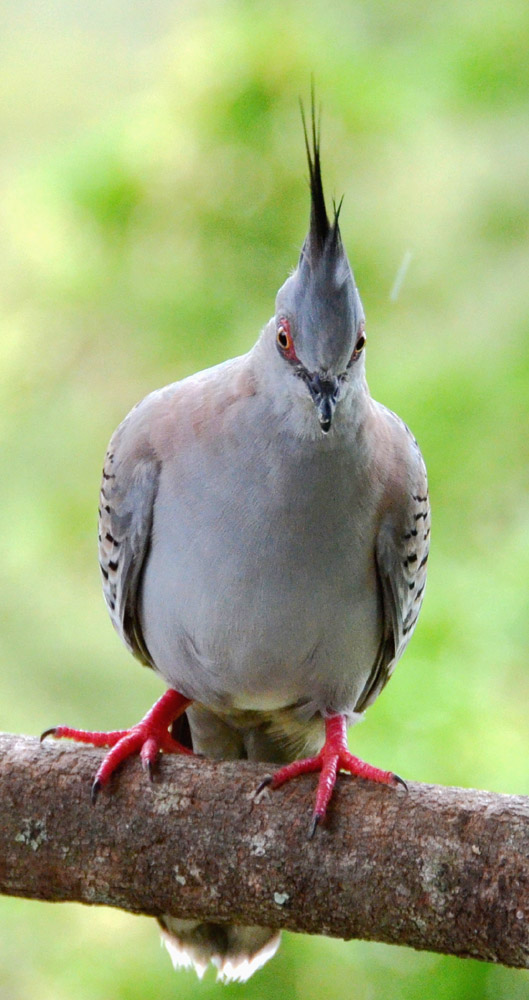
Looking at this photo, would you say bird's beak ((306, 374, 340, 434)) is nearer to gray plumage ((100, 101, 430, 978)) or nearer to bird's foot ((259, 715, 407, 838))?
gray plumage ((100, 101, 430, 978))

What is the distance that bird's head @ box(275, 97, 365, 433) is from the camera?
2.57 meters

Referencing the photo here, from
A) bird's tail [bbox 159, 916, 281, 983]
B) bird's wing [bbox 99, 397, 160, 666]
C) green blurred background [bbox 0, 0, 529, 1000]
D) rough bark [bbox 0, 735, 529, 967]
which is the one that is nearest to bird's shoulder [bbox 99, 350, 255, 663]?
bird's wing [bbox 99, 397, 160, 666]

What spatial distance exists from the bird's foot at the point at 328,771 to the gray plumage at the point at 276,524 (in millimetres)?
185

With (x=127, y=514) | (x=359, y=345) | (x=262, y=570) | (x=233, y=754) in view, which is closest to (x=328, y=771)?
(x=262, y=570)

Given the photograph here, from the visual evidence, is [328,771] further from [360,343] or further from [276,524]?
[360,343]

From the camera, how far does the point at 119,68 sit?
5.23m

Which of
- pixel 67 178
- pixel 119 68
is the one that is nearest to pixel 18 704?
pixel 67 178

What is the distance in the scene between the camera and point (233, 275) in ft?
15.5

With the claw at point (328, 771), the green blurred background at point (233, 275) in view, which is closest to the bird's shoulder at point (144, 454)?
the claw at point (328, 771)

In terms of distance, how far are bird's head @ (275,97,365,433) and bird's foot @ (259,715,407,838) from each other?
2.76 feet

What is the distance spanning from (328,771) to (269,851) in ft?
0.81

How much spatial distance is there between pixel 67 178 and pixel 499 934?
3.19 m

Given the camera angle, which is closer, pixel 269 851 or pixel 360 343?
pixel 269 851

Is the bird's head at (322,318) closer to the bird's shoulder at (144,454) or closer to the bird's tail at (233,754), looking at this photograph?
the bird's shoulder at (144,454)
